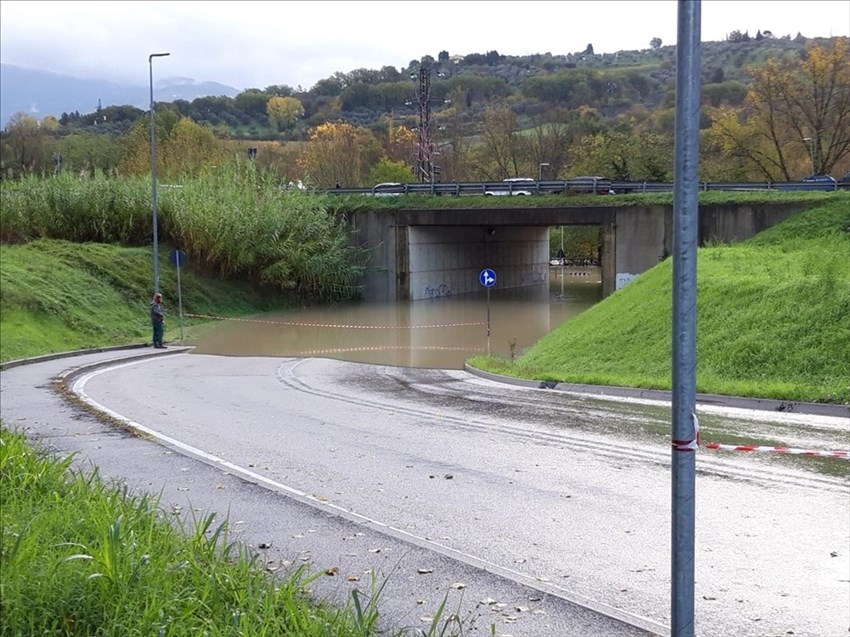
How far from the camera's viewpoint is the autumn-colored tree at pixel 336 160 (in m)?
84.6

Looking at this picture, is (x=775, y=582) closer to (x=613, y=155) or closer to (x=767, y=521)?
(x=767, y=521)

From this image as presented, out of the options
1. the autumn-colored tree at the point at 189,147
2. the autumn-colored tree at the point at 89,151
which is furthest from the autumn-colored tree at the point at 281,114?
the autumn-colored tree at the point at 189,147

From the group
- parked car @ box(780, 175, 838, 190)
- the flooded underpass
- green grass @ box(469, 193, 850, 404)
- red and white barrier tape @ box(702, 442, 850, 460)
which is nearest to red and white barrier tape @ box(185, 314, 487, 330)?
green grass @ box(469, 193, 850, 404)

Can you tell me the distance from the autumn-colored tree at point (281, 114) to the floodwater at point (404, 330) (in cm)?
12440

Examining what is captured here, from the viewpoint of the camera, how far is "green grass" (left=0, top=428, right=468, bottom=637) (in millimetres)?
4734

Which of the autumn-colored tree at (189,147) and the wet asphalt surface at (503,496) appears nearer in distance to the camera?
the wet asphalt surface at (503,496)

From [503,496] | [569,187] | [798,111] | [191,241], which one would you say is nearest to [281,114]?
[798,111]

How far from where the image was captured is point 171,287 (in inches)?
1672

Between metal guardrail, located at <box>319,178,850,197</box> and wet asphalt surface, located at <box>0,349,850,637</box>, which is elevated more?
metal guardrail, located at <box>319,178,850,197</box>

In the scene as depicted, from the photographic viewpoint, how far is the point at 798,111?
→ 56156 millimetres

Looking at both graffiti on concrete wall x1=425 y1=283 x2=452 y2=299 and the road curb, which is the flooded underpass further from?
graffiti on concrete wall x1=425 y1=283 x2=452 y2=299

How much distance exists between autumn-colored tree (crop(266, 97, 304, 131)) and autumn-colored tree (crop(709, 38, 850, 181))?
123 meters

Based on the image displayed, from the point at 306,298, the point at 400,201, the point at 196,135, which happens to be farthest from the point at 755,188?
the point at 196,135

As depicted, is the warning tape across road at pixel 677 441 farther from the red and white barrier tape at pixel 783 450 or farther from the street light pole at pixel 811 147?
the street light pole at pixel 811 147
